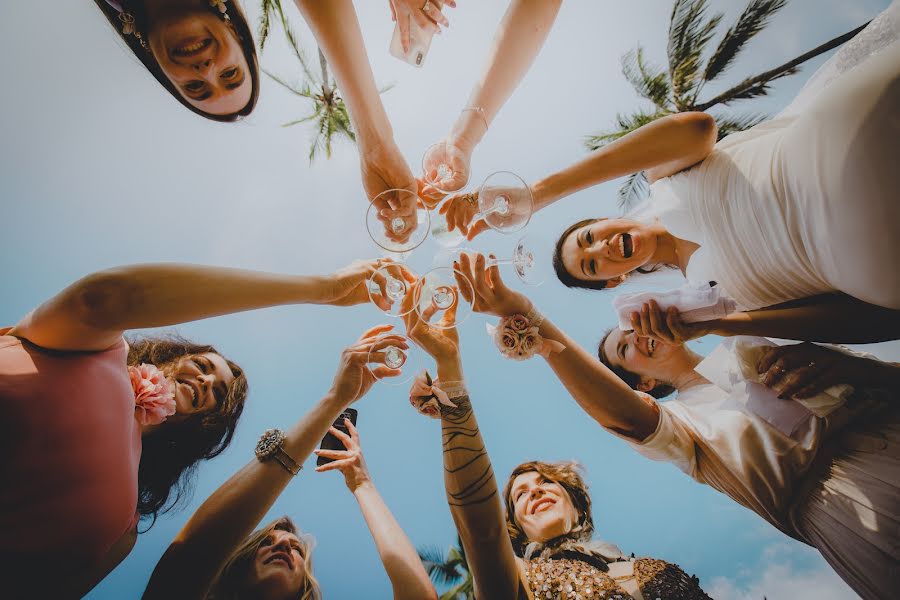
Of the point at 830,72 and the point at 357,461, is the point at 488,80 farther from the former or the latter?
the point at 357,461

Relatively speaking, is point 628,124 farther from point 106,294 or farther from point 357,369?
point 106,294

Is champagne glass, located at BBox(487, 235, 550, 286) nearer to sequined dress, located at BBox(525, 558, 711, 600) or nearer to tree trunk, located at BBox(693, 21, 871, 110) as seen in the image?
sequined dress, located at BBox(525, 558, 711, 600)

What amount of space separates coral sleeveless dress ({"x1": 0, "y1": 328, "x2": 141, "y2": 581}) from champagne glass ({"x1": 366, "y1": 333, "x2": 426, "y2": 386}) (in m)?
1.65

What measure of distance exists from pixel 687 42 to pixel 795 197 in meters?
7.83

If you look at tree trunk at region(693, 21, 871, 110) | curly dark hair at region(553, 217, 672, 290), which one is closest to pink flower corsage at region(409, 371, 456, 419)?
curly dark hair at region(553, 217, 672, 290)

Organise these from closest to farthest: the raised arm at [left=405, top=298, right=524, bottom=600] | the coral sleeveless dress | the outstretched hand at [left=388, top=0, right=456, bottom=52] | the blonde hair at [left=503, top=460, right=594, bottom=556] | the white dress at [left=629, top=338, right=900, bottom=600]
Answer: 1. the coral sleeveless dress
2. the white dress at [left=629, top=338, right=900, bottom=600]
3. the raised arm at [left=405, top=298, right=524, bottom=600]
4. the outstretched hand at [left=388, top=0, right=456, bottom=52]
5. the blonde hair at [left=503, top=460, right=594, bottom=556]

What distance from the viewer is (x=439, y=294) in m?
2.59

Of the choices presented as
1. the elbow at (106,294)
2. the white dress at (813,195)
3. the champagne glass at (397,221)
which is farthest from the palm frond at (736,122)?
the elbow at (106,294)

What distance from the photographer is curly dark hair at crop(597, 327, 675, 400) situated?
415 centimetres

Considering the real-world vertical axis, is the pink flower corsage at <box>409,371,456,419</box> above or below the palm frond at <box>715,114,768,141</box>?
below

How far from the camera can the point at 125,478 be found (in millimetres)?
2143

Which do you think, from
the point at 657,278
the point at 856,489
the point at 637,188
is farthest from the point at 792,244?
the point at 637,188

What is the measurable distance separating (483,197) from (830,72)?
261cm

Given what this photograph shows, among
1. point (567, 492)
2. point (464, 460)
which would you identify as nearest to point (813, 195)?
point (464, 460)
